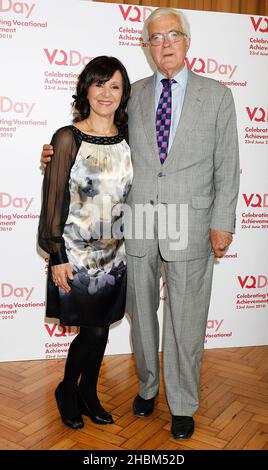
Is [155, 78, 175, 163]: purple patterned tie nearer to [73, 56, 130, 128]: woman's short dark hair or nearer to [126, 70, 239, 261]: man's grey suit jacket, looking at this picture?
[126, 70, 239, 261]: man's grey suit jacket

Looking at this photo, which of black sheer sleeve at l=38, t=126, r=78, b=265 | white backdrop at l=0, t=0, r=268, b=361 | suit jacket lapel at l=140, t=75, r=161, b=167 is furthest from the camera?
white backdrop at l=0, t=0, r=268, b=361

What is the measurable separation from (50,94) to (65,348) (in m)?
1.50

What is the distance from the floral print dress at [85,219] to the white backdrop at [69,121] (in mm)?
826

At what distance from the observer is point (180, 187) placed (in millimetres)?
2035

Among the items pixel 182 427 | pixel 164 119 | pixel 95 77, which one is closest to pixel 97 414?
pixel 182 427

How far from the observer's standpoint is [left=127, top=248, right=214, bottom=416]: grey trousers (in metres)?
2.11

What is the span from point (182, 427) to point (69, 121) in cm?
174

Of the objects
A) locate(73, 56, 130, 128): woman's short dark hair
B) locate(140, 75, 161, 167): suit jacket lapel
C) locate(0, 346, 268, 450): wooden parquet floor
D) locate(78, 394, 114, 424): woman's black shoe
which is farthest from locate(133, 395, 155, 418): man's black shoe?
locate(73, 56, 130, 128): woman's short dark hair

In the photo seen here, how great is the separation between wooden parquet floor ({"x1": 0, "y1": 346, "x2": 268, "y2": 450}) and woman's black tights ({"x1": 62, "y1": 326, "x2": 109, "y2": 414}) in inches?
5.6

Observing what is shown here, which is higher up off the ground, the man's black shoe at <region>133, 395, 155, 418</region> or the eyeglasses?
the eyeglasses

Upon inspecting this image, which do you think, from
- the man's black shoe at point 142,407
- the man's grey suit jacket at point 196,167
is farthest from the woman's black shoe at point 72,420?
the man's grey suit jacket at point 196,167

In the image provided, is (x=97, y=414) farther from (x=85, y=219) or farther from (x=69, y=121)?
(x=69, y=121)

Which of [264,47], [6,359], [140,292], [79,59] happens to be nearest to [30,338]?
[6,359]

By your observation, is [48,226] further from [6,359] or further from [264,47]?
[264,47]
